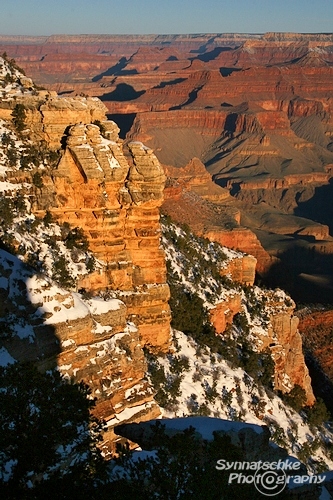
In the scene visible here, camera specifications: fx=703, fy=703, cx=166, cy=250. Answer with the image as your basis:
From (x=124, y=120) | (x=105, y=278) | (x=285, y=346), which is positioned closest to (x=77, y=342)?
(x=105, y=278)

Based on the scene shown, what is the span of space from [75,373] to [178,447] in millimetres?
5050

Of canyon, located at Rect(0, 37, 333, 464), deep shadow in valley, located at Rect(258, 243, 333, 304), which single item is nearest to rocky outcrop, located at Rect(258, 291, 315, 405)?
canyon, located at Rect(0, 37, 333, 464)

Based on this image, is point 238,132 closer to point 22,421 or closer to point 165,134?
point 165,134

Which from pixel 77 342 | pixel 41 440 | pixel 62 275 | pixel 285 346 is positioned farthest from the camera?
pixel 285 346

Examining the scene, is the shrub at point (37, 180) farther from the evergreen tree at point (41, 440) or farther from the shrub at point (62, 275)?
the evergreen tree at point (41, 440)

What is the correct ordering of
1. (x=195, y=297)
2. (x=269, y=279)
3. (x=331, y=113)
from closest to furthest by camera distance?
1. (x=195, y=297)
2. (x=269, y=279)
3. (x=331, y=113)

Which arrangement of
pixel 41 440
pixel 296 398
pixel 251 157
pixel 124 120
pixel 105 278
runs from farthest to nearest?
pixel 124 120 → pixel 251 157 → pixel 296 398 → pixel 105 278 → pixel 41 440

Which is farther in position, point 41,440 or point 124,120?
point 124,120

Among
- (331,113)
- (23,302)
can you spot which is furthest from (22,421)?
(331,113)

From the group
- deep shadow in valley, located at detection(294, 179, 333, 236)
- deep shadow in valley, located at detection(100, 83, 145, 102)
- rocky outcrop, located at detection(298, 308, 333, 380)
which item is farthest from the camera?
deep shadow in valley, located at detection(100, 83, 145, 102)

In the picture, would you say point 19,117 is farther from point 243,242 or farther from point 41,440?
point 243,242

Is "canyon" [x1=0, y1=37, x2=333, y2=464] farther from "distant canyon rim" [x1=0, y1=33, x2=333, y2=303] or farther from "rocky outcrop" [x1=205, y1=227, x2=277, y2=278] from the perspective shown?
"distant canyon rim" [x1=0, y1=33, x2=333, y2=303]

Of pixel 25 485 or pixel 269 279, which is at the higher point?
pixel 25 485

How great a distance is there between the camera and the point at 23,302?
48.4 ft
